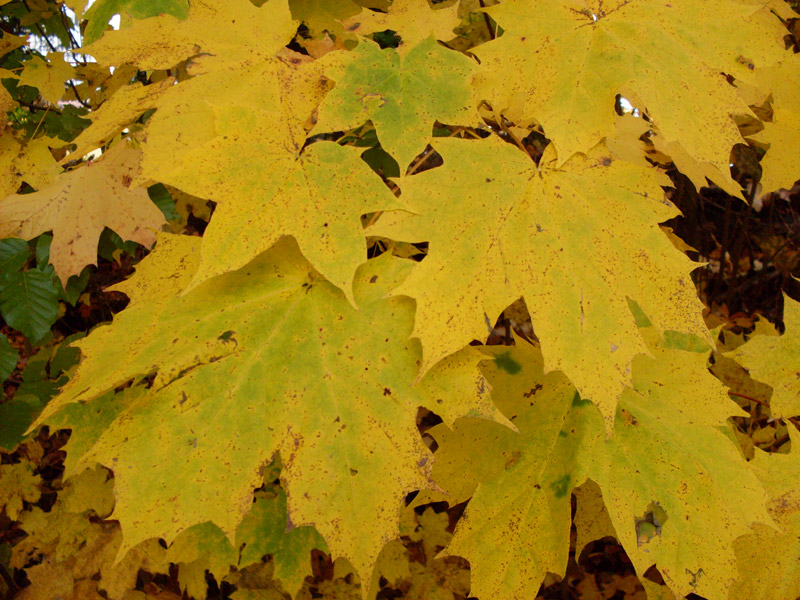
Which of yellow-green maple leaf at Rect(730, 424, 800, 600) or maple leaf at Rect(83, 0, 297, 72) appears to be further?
yellow-green maple leaf at Rect(730, 424, 800, 600)

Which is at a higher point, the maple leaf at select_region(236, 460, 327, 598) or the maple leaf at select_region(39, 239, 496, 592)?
→ the maple leaf at select_region(39, 239, 496, 592)

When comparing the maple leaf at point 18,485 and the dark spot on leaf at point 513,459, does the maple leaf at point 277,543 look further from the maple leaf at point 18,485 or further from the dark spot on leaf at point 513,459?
the maple leaf at point 18,485

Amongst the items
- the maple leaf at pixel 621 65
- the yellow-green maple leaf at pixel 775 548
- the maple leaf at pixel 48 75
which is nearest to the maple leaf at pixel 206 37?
the maple leaf at pixel 621 65

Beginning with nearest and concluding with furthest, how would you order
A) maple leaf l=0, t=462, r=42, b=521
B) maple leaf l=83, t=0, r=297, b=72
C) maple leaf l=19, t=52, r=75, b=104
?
maple leaf l=83, t=0, r=297, b=72, maple leaf l=19, t=52, r=75, b=104, maple leaf l=0, t=462, r=42, b=521

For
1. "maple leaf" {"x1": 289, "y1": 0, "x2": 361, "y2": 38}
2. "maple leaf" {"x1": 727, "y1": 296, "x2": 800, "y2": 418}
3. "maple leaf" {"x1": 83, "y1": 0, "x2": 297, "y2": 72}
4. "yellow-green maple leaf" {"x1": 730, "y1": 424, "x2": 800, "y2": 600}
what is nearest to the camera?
"maple leaf" {"x1": 83, "y1": 0, "x2": 297, "y2": 72}

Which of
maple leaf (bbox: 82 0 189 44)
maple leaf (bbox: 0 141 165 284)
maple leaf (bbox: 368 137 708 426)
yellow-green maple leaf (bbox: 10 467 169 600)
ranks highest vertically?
maple leaf (bbox: 82 0 189 44)

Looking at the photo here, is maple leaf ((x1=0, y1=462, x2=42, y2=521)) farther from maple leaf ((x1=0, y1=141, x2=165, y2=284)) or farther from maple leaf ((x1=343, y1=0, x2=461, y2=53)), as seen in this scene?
maple leaf ((x1=343, y1=0, x2=461, y2=53))

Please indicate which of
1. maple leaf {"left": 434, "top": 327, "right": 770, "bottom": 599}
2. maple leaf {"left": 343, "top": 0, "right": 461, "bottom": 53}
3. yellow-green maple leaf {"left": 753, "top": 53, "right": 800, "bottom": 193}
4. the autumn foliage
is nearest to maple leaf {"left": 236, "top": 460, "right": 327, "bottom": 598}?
the autumn foliage
